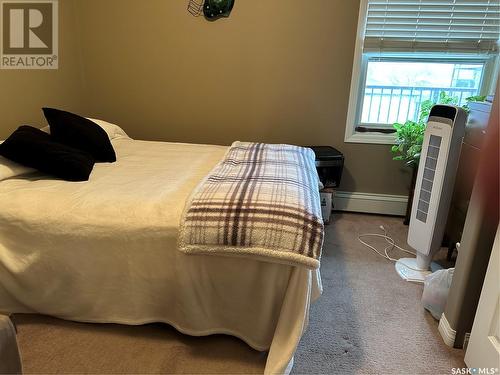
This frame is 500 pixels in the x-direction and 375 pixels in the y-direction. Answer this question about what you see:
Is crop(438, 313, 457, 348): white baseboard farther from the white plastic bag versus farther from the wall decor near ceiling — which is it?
the wall decor near ceiling

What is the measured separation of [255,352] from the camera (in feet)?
5.09

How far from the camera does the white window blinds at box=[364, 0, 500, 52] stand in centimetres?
269

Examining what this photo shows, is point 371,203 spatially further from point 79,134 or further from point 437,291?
point 79,134

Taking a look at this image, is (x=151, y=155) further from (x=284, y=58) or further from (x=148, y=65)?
(x=284, y=58)

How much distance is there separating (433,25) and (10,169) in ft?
10.0

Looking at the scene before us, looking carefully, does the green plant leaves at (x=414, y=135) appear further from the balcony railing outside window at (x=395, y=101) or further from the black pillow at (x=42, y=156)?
the black pillow at (x=42, y=156)

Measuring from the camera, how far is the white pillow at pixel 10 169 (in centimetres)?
177

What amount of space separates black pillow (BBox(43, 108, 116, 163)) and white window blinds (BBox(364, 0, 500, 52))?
85.3 inches

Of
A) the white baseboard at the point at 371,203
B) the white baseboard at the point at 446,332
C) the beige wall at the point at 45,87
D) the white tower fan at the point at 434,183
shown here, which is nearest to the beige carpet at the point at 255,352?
the white baseboard at the point at 446,332

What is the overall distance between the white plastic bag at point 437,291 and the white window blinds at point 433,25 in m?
1.88

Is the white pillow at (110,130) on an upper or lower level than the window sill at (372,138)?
lower

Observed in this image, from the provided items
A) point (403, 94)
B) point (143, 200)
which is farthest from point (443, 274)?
point (403, 94)

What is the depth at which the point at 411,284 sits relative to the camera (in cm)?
213

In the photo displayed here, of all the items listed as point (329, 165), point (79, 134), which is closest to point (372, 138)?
point (329, 165)
